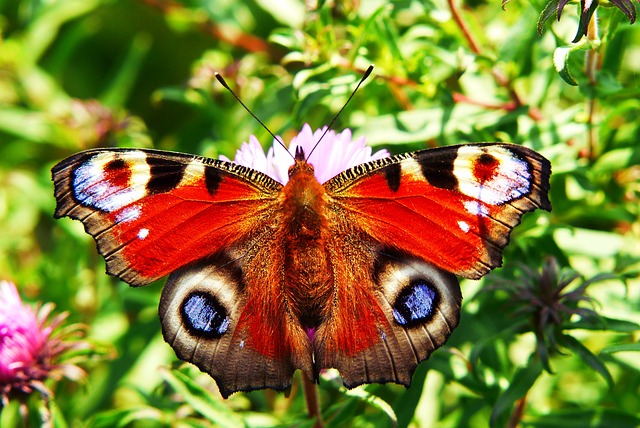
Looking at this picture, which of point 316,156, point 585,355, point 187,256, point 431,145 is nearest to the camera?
point 187,256

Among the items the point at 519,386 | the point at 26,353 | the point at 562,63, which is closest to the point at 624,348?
the point at 519,386

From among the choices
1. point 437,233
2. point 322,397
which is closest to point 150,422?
point 322,397

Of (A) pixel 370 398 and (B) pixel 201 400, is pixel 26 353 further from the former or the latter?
(A) pixel 370 398

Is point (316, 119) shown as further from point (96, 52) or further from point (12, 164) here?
point (96, 52)

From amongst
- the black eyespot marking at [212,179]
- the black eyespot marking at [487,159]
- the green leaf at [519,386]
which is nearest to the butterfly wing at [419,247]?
the black eyespot marking at [487,159]

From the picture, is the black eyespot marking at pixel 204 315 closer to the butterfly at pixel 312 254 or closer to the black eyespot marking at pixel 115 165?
the butterfly at pixel 312 254

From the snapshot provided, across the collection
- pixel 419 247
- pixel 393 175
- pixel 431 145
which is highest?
pixel 431 145
